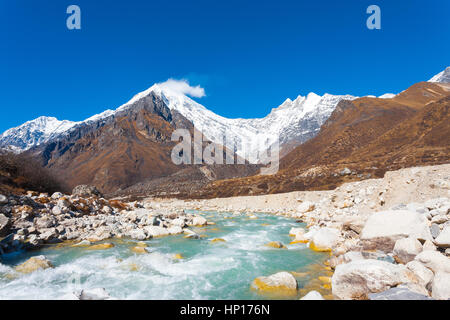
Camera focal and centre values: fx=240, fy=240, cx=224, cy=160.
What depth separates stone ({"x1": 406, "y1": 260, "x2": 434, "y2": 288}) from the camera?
21.1 feet

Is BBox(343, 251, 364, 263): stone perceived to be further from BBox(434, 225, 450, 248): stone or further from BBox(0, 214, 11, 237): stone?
BBox(0, 214, 11, 237): stone

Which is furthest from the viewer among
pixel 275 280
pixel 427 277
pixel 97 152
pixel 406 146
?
pixel 97 152

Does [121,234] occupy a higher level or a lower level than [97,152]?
lower

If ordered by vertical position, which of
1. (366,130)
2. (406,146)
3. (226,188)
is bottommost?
(226,188)

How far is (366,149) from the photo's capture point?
9756cm

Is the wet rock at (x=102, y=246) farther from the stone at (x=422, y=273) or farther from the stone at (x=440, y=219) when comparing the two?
the stone at (x=440, y=219)

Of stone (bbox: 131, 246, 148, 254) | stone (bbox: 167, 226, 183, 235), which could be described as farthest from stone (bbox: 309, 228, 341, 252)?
stone (bbox: 167, 226, 183, 235)

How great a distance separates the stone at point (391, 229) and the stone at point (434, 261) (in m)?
1.62

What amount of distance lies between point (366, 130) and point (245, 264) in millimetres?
130328

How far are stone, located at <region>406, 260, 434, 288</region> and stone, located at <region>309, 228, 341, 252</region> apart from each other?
6.24 m

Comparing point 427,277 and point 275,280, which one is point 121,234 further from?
point 427,277

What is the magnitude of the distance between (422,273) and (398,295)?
59.0 inches

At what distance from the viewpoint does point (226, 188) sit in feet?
313
